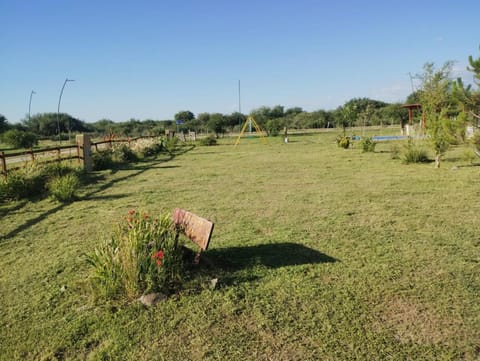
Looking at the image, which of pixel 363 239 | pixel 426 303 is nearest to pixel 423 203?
pixel 363 239

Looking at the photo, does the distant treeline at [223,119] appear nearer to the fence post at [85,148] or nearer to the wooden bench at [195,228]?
the fence post at [85,148]

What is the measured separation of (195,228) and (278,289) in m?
1.10

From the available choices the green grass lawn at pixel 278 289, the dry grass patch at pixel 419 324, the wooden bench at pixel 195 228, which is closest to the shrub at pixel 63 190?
the green grass lawn at pixel 278 289

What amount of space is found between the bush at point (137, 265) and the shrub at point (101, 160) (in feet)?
37.0

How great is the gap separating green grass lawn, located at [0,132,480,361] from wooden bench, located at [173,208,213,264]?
0.32 meters

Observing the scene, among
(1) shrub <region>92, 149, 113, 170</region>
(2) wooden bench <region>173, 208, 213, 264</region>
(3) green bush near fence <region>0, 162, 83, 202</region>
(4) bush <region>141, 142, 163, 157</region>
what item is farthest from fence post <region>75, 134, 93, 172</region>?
(2) wooden bench <region>173, 208, 213, 264</region>

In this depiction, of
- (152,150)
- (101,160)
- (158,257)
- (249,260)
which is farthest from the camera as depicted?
(152,150)

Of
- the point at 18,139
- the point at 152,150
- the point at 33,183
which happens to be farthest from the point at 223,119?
the point at 33,183

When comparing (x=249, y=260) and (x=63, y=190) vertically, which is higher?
(x=63, y=190)

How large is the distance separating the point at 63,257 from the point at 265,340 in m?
3.08

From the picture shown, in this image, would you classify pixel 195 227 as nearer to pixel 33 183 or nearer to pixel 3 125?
pixel 33 183

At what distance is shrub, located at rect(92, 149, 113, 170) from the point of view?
14117 millimetres

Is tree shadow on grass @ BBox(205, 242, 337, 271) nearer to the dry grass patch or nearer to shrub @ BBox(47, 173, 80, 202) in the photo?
the dry grass patch

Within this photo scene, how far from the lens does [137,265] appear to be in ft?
11.0
